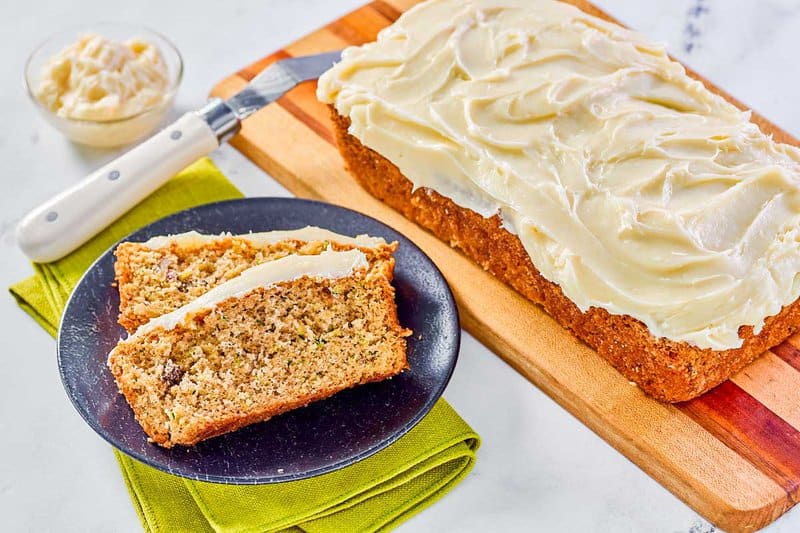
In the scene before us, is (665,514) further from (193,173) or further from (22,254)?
(22,254)

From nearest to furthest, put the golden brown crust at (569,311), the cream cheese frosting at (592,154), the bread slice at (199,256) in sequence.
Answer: the cream cheese frosting at (592,154) → the golden brown crust at (569,311) → the bread slice at (199,256)

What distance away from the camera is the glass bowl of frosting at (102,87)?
4832 mm

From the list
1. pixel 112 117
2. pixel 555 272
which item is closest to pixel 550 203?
pixel 555 272

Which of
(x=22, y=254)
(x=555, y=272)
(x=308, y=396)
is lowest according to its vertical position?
(x=22, y=254)

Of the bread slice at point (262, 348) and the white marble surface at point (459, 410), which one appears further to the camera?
the white marble surface at point (459, 410)

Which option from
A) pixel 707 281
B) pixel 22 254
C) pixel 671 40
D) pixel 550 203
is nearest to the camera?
pixel 707 281

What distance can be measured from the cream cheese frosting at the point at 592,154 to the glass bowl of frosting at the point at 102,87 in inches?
36.2

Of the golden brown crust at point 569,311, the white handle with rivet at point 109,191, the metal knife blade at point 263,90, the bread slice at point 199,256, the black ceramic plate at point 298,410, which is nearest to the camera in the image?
the black ceramic plate at point 298,410

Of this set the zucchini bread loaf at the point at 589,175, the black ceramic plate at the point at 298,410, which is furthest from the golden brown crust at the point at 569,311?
Result: the black ceramic plate at the point at 298,410

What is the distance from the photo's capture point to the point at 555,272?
3.95m

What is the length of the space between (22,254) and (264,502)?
1744 mm

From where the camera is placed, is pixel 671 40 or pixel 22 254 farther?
pixel 671 40

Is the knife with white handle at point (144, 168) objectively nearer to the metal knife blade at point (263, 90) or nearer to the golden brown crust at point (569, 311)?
the metal knife blade at point (263, 90)

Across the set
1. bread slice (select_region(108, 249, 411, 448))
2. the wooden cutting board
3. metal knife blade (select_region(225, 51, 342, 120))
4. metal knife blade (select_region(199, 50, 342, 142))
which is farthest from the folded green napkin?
metal knife blade (select_region(225, 51, 342, 120))
